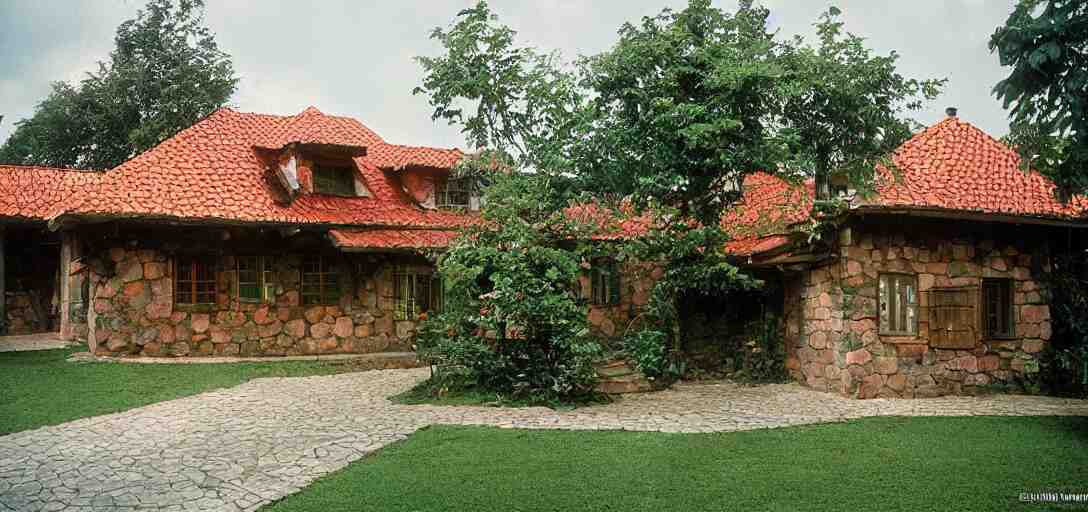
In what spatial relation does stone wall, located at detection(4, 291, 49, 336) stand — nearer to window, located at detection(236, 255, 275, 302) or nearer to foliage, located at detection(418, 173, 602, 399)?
window, located at detection(236, 255, 275, 302)

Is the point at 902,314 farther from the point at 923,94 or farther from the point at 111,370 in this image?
the point at 111,370

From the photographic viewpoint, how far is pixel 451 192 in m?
17.2

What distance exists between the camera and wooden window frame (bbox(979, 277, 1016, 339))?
11172mm

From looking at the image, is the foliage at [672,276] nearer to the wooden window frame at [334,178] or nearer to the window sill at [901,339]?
the window sill at [901,339]

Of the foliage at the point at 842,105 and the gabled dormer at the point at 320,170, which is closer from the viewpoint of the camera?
the foliage at the point at 842,105

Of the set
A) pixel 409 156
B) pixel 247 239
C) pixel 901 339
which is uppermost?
pixel 409 156

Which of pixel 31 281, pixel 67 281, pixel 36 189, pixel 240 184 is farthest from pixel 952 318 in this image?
pixel 31 281

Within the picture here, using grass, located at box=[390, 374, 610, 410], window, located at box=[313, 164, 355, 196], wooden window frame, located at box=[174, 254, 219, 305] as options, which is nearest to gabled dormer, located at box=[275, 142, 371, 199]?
window, located at box=[313, 164, 355, 196]

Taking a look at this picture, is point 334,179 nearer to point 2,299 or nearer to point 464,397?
point 2,299

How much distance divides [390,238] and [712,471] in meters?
10.1

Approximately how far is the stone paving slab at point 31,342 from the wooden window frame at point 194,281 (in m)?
2.87

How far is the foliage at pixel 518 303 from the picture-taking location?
30.9ft

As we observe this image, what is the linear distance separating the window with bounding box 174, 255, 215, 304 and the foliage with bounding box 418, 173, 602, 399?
602 centimetres

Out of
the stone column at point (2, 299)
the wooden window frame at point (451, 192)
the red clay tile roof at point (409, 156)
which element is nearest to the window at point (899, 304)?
the wooden window frame at point (451, 192)
